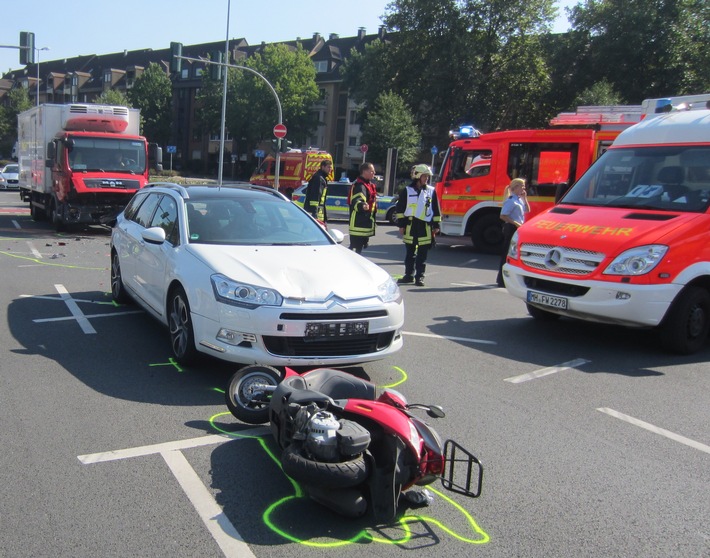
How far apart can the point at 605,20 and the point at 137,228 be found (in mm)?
44951

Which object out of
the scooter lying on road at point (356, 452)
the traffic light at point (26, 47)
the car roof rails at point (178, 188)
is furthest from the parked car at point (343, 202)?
the scooter lying on road at point (356, 452)

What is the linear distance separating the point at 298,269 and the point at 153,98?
77181mm

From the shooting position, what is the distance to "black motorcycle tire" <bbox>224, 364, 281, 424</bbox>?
14.9 ft

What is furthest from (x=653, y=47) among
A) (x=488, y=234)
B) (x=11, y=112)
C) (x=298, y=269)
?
(x=11, y=112)

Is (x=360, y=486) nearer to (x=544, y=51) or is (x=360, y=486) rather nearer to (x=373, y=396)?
(x=373, y=396)

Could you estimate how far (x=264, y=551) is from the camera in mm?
3086

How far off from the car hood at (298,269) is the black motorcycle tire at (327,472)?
206 cm

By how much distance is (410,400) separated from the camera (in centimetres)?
530

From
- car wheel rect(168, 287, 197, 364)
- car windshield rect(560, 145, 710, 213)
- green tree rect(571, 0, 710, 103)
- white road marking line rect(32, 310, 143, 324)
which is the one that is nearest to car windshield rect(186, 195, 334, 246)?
car wheel rect(168, 287, 197, 364)

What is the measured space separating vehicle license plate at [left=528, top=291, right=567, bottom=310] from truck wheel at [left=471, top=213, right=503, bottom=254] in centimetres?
909

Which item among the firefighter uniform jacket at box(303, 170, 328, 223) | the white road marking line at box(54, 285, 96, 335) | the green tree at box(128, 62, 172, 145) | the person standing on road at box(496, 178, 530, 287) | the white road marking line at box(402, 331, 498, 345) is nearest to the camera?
the white road marking line at box(54, 285, 96, 335)

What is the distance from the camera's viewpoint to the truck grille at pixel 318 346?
5156 mm

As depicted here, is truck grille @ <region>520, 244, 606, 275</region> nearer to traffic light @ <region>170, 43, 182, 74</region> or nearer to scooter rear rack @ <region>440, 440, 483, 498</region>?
scooter rear rack @ <region>440, 440, 483, 498</region>

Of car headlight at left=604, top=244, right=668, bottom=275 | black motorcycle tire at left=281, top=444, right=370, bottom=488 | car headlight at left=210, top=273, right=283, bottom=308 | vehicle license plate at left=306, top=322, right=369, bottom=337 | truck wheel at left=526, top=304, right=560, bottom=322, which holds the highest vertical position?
car headlight at left=604, top=244, right=668, bottom=275
